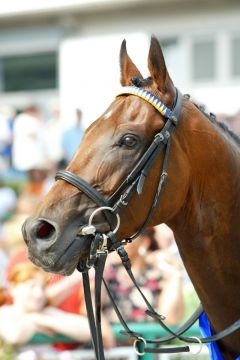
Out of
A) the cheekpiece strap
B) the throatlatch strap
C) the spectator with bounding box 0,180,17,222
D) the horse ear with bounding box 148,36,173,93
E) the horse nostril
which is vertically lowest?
the spectator with bounding box 0,180,17,222

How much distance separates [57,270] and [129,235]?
0.36 metres

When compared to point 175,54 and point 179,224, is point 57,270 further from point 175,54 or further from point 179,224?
point 175,54

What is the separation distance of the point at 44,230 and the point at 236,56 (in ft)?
32.5

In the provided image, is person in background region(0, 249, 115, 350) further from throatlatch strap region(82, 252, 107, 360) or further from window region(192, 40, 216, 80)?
window region(192, 40, 216, 80)

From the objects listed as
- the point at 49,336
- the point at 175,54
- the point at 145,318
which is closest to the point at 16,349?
the point at 49,336

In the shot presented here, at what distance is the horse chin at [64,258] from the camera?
9.50ft

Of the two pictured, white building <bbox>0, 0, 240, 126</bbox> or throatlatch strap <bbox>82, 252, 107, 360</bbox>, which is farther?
white building <bbox>0, 0, 240, 126</bbox>

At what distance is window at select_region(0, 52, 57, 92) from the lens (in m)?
13.3

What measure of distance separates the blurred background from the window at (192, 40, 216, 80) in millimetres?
17

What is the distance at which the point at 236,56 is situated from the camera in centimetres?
1227

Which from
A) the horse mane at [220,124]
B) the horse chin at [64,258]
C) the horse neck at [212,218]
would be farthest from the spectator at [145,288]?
the horse chin at [64,258]

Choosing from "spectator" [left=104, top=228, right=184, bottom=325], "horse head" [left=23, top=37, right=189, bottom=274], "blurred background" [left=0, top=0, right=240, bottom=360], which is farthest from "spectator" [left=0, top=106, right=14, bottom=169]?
"horse head" [left=23, top=37, right=189, bottom=274]

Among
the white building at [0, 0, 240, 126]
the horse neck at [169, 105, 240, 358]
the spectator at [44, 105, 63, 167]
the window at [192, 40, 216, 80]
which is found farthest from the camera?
the window at [192, 40, 216, 80]

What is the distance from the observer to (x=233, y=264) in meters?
3.18
